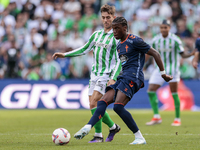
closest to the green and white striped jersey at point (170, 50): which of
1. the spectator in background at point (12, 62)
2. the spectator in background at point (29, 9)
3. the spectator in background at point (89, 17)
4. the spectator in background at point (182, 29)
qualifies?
the spectator in background at point (182, 29)

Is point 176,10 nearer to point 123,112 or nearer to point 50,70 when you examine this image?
point 50,70

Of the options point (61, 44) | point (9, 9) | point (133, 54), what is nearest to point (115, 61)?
point (133, 54)

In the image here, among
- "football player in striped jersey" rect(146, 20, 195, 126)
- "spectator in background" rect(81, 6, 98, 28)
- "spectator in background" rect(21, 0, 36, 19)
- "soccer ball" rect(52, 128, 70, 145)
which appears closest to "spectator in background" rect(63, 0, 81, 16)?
"spectator in background" rect(81, 6, 98, 28)

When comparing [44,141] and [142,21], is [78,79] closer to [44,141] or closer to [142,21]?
[142,21]

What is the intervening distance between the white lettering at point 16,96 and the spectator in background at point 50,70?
104 centimetres

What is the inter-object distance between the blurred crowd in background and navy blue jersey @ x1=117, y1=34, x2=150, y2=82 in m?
9.15

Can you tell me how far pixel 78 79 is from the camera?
1446 cm

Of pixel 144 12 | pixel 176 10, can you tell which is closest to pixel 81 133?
pixel 144 12

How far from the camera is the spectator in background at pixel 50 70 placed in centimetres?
1499

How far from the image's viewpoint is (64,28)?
56.3 feet

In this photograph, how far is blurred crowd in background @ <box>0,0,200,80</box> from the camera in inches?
593

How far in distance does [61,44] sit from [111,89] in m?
11.1

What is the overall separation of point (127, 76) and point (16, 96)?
32.0 feet

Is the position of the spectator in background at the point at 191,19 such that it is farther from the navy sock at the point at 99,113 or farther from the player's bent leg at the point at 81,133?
the player's bent leg at the point at 81,133
